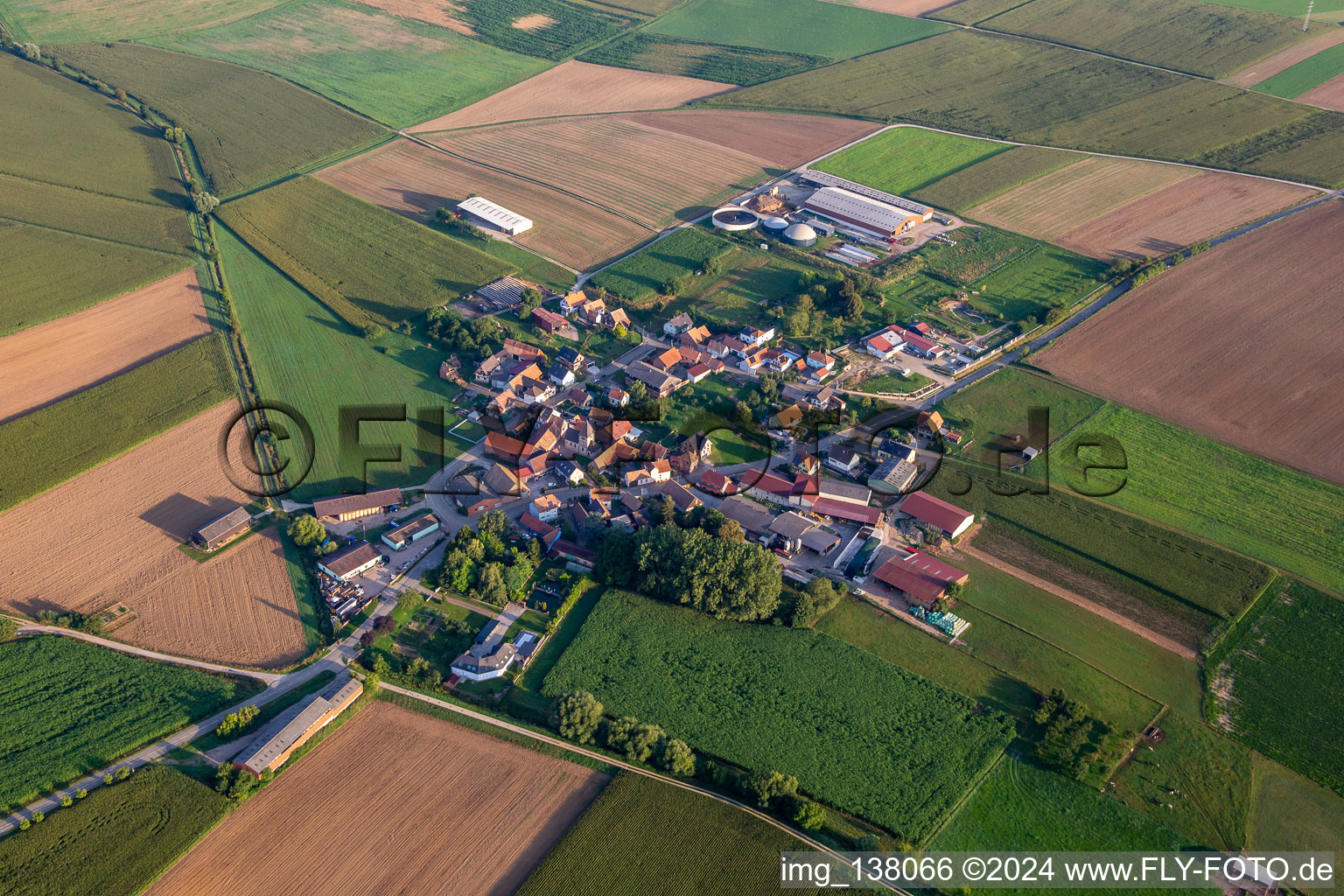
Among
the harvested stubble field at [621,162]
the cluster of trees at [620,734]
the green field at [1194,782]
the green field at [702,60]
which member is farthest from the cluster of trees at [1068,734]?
the green field at [702,60]

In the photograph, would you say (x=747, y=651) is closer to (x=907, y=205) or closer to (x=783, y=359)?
(x=783, y=359)

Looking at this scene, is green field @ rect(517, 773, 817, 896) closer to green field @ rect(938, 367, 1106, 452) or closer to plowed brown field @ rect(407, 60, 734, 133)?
green field @ rect(938, 367, 1106, 452)

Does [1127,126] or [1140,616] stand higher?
[1127,126]

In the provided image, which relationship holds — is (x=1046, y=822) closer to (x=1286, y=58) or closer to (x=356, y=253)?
(x=356, y=253)

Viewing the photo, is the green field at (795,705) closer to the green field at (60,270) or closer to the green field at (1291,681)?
the green field at (1291,681)

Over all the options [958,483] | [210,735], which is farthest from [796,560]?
[210,735]

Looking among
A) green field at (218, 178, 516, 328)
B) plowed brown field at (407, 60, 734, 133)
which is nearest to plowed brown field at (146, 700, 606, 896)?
green field at (218, 178, 516, 328)
